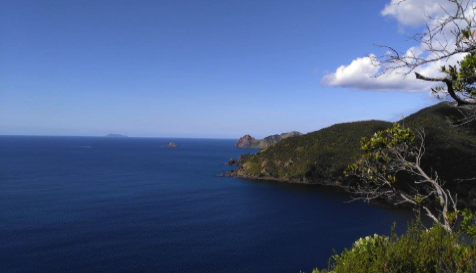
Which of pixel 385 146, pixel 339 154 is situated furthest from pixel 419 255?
pixel 339 154

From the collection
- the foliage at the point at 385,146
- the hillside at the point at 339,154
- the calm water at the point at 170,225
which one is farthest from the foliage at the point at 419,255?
the hillside at the point at 339,154

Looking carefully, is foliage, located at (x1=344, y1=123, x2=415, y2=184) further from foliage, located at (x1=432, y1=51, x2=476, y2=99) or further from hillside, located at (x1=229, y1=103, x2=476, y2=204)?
hillside, located at (x1=229, y1=103, x2=476, y2=204)

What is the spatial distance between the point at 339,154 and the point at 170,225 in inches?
4368

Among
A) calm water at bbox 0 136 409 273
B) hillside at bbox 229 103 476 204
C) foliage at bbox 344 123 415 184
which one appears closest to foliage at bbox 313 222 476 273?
foliage at bbox 344 123 415 184

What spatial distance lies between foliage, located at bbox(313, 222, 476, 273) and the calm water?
50.8 m

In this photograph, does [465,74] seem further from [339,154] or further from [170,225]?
[339,154]

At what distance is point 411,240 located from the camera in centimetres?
992

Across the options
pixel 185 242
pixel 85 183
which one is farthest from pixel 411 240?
pixel 85 183

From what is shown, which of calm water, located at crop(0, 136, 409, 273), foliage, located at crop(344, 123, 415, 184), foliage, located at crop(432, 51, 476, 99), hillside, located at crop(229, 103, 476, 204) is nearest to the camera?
foliage, located at crop(432, 51, 476, 99)

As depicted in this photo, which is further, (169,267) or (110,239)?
(110,239)

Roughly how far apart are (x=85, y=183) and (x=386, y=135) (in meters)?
143

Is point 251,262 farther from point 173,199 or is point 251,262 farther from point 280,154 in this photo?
point 280,154

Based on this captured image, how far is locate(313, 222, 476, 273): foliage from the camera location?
8055 mm

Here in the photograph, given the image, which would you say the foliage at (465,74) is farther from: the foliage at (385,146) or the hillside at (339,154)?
the hillside at (339,154)
